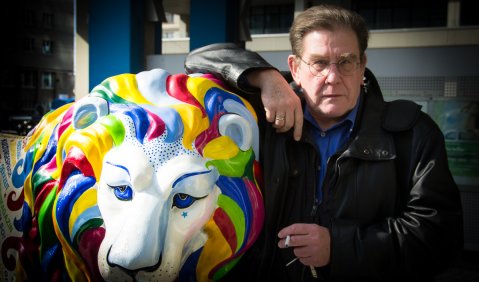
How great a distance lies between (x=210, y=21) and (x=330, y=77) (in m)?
6.22

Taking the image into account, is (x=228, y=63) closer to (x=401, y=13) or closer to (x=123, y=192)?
(x=123, y=192)

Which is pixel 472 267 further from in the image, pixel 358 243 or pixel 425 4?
pixel 425 4

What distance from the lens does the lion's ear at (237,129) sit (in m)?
1.50

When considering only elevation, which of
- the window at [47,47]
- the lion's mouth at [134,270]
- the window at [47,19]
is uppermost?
the window at [47,19]

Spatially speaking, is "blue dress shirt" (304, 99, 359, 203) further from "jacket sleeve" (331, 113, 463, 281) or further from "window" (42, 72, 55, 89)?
"window" (42, 72, 55, 89)

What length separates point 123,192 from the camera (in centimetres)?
136

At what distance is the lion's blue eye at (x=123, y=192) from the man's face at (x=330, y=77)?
73 centimetres

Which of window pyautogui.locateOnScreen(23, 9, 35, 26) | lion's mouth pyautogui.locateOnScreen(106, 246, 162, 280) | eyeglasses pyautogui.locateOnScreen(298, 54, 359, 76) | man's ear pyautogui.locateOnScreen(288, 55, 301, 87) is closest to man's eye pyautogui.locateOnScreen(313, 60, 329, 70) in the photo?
eyeglasses pyautogui.locateOnScreen(298, 54, 359, 76)

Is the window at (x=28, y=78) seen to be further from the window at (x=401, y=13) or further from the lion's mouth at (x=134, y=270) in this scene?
the lion's mouth at (x=134, y=270)

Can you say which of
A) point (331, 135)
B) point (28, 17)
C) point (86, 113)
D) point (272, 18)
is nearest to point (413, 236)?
point (331, 135)

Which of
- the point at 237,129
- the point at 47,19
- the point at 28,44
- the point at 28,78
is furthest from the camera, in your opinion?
the point at 47,19

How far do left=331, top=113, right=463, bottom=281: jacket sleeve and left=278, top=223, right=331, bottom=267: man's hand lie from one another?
3 cm

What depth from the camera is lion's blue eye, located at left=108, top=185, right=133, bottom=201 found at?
1.36 m

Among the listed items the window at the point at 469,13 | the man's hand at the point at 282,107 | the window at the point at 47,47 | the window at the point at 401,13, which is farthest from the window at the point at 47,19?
the man's hand at the point at 282,107
